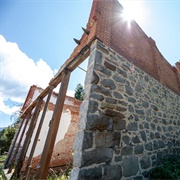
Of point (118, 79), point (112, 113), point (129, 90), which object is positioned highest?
point (118, 79)

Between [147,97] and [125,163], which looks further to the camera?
[147,97]

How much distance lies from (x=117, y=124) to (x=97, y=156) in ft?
2.46

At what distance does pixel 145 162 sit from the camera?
2.88 meters

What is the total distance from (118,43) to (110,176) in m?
3.15

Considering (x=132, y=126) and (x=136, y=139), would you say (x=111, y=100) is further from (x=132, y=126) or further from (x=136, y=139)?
(x=136, y=139)

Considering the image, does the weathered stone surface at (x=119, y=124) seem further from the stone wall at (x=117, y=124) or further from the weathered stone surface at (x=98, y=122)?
the weathered stone surface at (x=98, y=122)

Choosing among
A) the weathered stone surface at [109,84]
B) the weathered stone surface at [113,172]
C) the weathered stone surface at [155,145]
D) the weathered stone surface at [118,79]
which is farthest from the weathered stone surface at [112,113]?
the weathered stone surface at [155,145]

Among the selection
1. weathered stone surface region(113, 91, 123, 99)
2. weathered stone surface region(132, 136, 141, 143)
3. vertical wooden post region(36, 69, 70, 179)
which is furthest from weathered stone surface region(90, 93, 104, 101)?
vertical wooden post region(36, 69, 70, 179)

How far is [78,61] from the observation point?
11.6ft

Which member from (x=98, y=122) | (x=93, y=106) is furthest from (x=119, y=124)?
(x=93, y=106)

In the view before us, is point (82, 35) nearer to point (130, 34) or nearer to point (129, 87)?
point (130, 34)

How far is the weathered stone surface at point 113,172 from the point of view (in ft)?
6.98

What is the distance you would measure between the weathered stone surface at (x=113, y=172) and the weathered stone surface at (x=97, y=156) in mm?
133

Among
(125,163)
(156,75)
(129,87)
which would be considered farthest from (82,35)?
(125,163)
